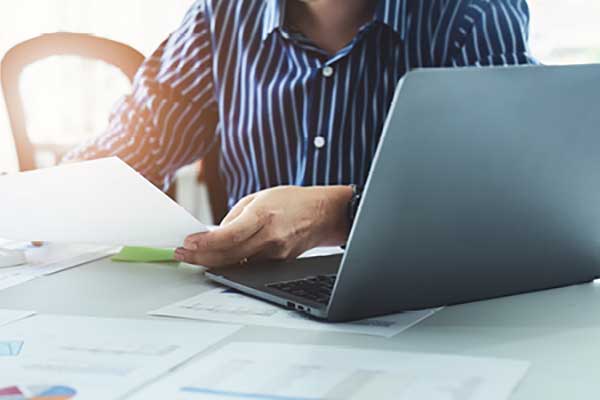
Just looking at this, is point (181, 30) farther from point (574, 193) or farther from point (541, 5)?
point (541, 5)

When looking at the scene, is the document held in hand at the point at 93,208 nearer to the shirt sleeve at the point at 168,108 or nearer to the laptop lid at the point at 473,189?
the laptop lid at the point at 473,189

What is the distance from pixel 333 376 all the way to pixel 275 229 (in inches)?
15.2

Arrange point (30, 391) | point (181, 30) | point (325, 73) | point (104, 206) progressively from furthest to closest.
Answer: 1. point (181, 30)
2. point (325, 73)
3. point (104, 206)
4. point (30, 391)

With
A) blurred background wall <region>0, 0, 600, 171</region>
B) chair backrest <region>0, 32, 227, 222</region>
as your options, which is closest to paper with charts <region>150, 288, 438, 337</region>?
chair backrest <region>0, 32, 227, 222</region>

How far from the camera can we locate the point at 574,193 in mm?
735

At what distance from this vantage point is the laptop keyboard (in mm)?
738

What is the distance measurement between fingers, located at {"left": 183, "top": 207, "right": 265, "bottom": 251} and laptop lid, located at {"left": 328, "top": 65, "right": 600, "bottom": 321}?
0.74 ft

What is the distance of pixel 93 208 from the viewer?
2.88 ft

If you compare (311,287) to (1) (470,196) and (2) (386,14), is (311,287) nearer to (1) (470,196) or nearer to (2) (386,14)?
(1) (470,196)

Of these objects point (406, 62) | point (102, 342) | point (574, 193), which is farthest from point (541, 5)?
point (102, 342)

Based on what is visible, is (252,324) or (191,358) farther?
(252,324)

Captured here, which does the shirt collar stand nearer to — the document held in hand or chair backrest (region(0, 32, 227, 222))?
chair backrest (region(0, 32, 227, 222))

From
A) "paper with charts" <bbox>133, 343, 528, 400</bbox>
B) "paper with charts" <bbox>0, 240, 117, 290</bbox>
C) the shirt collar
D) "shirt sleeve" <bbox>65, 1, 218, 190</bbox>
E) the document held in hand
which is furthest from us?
"shirt sleeve" <bbox>65, 1, 218, 190</bbox>

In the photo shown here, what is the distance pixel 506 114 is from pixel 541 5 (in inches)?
104
